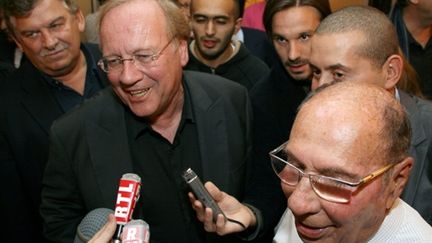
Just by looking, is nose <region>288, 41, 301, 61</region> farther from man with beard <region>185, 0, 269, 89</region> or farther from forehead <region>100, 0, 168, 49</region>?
man with beard <region>185, 0, 269, 89</region>

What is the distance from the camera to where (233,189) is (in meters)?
1.75

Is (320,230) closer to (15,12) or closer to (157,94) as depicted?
(157,94)

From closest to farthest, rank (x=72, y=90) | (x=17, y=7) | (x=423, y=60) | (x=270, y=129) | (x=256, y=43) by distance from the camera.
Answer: (x=270, y=129) < (x=17, y=7) < (x=72, y=90) < (x=423, y=60) < (x=256, y=43)

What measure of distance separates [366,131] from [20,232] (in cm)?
174

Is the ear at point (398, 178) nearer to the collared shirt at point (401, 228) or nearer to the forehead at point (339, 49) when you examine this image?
the collared shirt at point (401, 228)

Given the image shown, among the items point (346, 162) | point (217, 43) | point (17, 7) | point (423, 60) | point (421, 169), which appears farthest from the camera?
point (217, 43)

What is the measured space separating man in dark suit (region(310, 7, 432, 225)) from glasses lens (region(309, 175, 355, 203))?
1.97 ft

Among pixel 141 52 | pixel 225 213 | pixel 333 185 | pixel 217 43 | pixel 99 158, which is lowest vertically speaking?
pixel 225 213

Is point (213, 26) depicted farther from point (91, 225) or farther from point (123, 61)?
point (91, 225)

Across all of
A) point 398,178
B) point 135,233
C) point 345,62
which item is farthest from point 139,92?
point 398,178

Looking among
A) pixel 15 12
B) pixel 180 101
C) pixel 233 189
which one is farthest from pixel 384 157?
pixel 15 12

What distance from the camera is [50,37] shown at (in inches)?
82.7

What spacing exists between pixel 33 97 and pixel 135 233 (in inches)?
46.8

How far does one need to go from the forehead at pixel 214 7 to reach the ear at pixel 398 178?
1.92 meters
